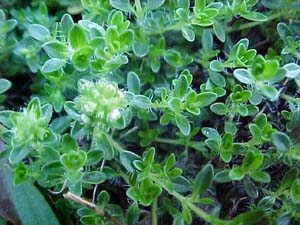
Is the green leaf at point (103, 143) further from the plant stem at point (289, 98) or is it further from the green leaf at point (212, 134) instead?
the plant stem at point (289, 98)

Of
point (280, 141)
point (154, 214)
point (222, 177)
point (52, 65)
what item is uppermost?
point (52, 65)

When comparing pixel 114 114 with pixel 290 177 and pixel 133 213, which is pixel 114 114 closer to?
pixel 133 213

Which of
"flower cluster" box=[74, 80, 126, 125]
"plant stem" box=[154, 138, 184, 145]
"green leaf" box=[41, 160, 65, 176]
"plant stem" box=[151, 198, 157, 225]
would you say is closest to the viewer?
"flower cluster" box=[74, 80, 126, 125]

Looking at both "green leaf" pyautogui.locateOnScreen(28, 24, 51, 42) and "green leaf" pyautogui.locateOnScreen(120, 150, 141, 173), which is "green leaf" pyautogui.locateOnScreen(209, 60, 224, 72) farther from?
"green leaf" pyautogui.locateOnScreen(28, 24, 51, 42)

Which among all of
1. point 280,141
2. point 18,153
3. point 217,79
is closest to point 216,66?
point 217,79

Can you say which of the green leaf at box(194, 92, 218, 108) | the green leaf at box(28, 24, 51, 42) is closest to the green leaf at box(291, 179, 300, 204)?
the green leaf at box(194, 92, 218, 108)

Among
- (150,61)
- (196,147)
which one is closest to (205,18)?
(150,61)

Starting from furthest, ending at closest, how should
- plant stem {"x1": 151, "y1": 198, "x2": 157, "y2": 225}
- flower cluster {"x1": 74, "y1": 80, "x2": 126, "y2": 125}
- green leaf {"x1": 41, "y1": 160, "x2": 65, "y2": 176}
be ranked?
plant stem {"x1": 151, "y1": 198, "x2": 157, "y2": 225} → green leaf {"x1": 41, "y1": 160, "x2": 65, "y2": 176} → flower cluster {"x1": 74, "y1": 80, "x2": 126, "y2": 125}
